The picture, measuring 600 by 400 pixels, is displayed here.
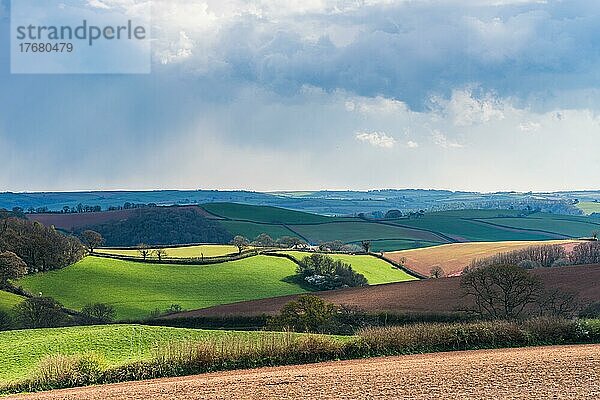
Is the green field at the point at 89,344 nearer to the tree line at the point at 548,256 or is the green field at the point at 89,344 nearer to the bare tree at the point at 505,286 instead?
the bare tree at the point at 505,286

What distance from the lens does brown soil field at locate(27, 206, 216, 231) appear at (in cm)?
14175

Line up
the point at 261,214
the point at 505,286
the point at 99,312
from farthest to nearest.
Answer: the point at 261,214 → the point at 99,312 → the point at 505,286

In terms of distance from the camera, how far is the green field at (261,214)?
158000 mm

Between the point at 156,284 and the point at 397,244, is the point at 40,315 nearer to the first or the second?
the point at 156,284

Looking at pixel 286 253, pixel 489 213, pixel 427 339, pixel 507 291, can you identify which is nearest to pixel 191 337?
pixel 427 339

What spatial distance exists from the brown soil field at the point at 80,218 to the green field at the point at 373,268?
202 feet

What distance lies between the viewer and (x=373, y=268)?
91250mm

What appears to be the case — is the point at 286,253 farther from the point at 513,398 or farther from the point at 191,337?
the point at 513,398

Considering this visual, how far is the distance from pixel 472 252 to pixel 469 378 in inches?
3443

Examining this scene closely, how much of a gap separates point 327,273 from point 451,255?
3025 cm

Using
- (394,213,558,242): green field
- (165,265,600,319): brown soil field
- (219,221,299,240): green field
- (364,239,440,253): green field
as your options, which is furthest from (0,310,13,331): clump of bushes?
(394,213,558,242): green field

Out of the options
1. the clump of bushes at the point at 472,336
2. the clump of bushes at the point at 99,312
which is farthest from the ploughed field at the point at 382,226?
the clump of bushes at the point at 472,336

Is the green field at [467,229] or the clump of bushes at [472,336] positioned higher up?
the clump of bushes at [472,336]

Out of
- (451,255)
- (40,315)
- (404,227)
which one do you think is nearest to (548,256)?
(451,255)
